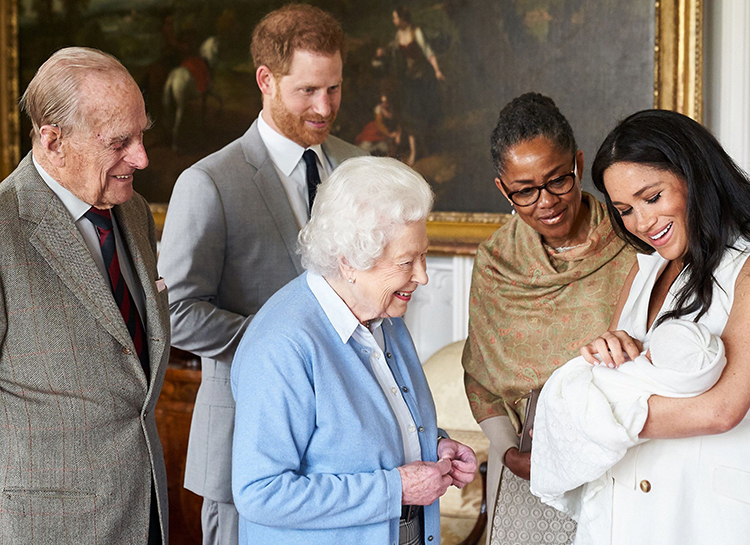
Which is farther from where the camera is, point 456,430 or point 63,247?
point 456,430

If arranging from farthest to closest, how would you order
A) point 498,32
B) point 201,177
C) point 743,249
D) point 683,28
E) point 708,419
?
point 498,32
point 683,28
point 201,177
point 743,249
point 708,419

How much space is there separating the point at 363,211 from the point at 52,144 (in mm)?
844

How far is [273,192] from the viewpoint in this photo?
2.96 metres

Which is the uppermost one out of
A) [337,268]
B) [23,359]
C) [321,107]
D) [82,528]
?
[321,107]

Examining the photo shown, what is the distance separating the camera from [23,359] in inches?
74.4

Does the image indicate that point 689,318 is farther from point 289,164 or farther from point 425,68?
point 425,68

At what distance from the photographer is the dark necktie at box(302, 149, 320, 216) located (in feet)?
10.3

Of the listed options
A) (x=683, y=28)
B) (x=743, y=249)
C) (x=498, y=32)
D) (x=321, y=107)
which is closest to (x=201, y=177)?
(x=321, y=107)

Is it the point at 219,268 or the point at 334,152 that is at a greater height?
the point at 334,152

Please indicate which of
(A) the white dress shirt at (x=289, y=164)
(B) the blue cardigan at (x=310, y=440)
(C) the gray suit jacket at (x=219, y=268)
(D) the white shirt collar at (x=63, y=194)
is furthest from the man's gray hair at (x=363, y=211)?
(A) the white dress shirt at (x=289, y=164)

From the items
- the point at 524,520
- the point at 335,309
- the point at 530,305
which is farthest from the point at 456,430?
the point at 335,309

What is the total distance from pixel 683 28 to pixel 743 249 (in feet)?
7.32

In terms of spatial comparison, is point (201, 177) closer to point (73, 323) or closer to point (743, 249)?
point (73, 323)

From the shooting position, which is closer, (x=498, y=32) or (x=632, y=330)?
(x=632, y=330)
